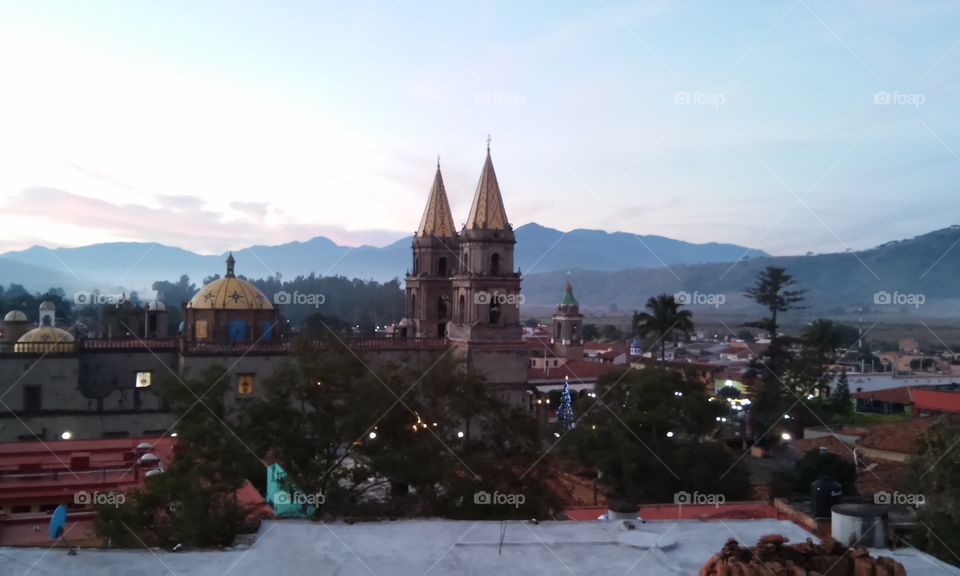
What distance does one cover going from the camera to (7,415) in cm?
2628

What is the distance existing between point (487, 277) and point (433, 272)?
16.9 feet

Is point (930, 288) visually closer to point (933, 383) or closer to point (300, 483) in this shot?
point (933, 383)

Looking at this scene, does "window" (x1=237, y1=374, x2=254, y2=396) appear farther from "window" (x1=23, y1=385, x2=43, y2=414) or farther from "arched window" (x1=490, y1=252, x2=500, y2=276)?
"arched window" (x1=490, y1=252, x2=500, y2=276)

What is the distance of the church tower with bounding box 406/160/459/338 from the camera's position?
3766cm

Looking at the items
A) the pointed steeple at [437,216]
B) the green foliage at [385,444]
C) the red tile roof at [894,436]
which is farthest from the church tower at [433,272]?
the green foliage at [385,444]

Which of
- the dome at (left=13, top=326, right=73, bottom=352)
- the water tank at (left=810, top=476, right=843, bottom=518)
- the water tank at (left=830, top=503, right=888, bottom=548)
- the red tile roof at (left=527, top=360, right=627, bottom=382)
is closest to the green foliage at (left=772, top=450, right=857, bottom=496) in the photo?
the water tank at (left=810, top=476, right=843, bottom=518)

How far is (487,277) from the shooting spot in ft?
109

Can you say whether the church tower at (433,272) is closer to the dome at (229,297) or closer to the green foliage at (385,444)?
the dome at (229,297)

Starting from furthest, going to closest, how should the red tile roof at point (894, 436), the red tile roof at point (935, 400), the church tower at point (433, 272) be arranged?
the red tile roof at point (935, 400), the church tower at point (433, 272), the red tile roof at point (894, 436)

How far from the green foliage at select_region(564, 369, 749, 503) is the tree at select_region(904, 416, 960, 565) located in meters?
5.64

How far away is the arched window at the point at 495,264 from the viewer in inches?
1329

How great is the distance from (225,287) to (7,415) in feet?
29.6

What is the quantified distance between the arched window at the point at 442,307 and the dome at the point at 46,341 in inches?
630

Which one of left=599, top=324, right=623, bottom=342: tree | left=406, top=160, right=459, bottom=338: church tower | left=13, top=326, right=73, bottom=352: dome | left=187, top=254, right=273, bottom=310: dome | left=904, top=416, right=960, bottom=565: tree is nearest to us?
left=904, top=416, right=960, bottom=565: tree
